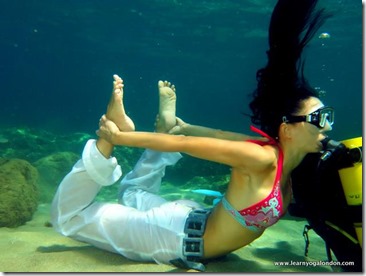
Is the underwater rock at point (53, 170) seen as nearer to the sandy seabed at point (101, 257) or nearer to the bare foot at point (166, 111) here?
the sandy seabed at point (101, 257)

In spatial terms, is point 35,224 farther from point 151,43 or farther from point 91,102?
point 91,102

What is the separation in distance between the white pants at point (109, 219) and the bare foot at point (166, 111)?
1311 mm

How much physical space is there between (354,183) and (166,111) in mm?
3000

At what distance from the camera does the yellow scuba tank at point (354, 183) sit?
3174 millimetres

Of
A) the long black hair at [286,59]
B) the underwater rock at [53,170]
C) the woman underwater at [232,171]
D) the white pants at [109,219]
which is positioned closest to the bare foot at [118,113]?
the woman underwater at [232,171]

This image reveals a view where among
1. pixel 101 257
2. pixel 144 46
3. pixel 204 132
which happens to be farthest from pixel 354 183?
pixel 144 46

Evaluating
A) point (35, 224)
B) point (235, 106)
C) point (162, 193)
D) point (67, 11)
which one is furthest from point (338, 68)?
point (235, 106)

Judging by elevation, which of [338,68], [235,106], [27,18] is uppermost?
[27,18]

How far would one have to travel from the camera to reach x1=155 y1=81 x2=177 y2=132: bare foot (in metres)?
5.20

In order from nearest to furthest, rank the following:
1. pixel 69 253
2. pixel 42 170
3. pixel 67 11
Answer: pixel 69 253 < pixel 42 170 < pixel 67 11

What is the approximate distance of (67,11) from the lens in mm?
30656

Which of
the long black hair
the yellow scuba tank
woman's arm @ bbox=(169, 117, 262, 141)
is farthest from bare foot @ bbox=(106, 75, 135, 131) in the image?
the yellow scuba tank

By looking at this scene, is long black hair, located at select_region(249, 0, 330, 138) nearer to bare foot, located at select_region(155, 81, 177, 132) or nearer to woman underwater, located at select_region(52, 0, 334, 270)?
woman underwater, located at select_region(52, 0, 334, 270)

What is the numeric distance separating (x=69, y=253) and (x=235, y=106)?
149 metres
